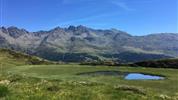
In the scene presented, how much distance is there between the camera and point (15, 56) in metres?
147

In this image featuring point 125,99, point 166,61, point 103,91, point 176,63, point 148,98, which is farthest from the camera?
point 166,61

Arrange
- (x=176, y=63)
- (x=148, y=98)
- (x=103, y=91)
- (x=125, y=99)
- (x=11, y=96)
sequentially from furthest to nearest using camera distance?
(x=176, y=63) < (x=103, y=91) < (x=148, y=98) < (x=125, y=99) < (x=11, y=96)

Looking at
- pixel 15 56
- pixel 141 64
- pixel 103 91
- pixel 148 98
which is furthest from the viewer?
pixel 15 56

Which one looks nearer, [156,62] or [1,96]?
[1,96]

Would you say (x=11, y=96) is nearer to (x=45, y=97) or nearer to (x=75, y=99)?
(x=45, y=97)

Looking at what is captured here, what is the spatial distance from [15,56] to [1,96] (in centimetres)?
13453

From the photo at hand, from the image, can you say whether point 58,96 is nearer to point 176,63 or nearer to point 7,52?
point 176,63

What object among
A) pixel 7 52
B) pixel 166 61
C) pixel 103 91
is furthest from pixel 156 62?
pixel 7 52

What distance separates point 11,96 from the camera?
15.0m

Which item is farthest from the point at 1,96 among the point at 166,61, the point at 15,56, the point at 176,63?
the point at 15,56

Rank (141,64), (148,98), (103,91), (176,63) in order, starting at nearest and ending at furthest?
(148,98)
(103,91)
(176,63)
(141,64)

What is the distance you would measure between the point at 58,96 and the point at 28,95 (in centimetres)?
142

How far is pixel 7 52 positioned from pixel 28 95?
143203 mm

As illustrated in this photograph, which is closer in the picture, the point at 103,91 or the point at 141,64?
the point at 103,91
